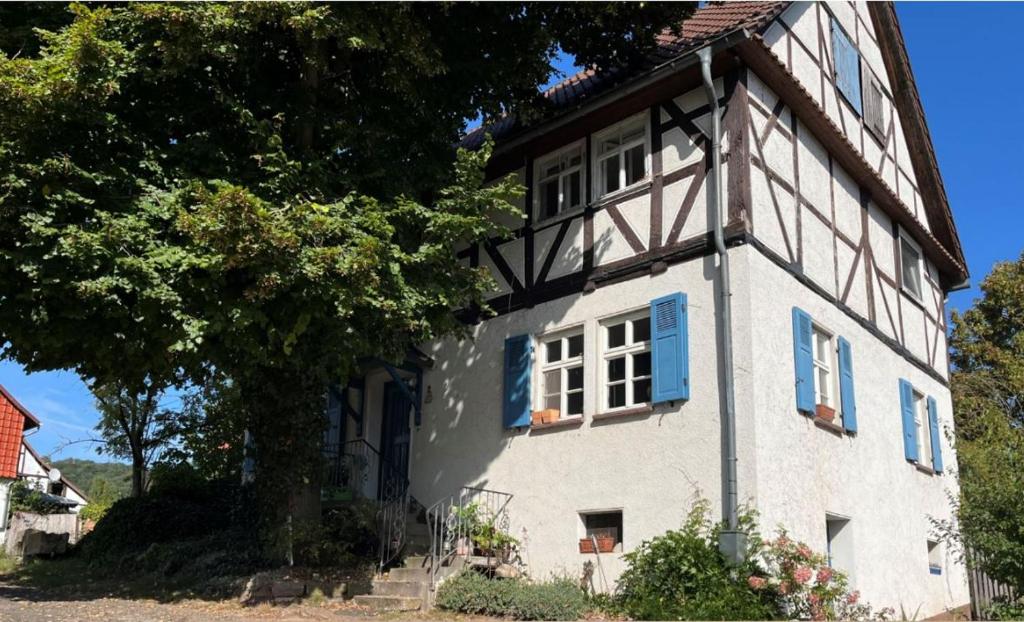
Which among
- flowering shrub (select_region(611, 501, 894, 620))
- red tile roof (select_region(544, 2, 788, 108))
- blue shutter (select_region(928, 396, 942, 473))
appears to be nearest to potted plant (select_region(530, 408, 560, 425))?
flowering shrub (select_region(611, 501, 894, 620))

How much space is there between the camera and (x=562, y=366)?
39.6 ft

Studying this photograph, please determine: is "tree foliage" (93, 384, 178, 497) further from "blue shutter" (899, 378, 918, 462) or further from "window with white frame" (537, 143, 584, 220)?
"blue shutter" (899, 378, 918, 462)

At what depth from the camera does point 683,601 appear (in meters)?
9.18

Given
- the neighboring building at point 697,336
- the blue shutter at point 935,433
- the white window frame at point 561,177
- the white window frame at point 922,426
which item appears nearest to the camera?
the neighboring building at point 697,336

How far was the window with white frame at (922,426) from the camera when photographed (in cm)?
1500

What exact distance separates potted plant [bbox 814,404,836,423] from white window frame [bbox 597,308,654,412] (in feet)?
7.50

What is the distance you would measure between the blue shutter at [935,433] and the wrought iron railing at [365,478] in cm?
916

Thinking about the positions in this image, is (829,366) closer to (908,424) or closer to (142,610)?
(908,424)

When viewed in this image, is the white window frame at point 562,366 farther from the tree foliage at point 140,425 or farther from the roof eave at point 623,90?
the tree foliage at point 140,425

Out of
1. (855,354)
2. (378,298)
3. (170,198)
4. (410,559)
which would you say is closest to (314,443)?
(410,559)

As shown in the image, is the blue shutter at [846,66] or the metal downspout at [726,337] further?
the blue shutter at [846,66]

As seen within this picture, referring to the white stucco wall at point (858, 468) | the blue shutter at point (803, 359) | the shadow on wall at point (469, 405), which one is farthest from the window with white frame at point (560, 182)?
the blue shutter at point (803, 359)

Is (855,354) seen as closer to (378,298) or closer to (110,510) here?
(378,298)

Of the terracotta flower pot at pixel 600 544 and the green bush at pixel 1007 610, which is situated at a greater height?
the terracotta flower pot at pixel 600 544
